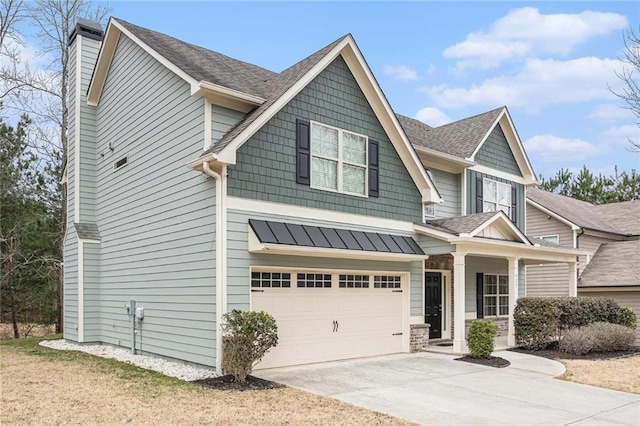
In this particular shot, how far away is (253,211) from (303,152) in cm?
182

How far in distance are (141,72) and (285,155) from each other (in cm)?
470

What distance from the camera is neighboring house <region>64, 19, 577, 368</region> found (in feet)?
35.1

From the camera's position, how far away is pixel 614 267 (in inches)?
837

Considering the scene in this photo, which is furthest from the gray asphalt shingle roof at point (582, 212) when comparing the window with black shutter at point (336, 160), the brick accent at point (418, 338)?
the window with black shutter at point (336, 160)

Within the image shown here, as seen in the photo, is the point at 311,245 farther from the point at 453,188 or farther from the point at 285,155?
the point at 453,188

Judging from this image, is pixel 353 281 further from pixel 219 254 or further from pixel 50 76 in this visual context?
pixel 50 76

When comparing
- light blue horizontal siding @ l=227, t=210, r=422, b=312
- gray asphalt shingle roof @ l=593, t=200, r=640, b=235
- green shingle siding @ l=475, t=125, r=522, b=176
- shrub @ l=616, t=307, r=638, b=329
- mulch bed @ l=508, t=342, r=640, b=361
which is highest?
green shingle siding @ l=475, t=125, r=522, b=176

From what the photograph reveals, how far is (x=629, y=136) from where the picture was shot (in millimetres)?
10984

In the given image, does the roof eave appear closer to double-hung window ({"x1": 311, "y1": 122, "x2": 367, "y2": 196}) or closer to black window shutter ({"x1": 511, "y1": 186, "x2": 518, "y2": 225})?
double-hung window ({"x1": 311, "y1": 122, "x2": 367, "y2": 196})

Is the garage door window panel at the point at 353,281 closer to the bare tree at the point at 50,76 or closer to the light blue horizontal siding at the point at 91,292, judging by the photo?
the light blue horizontal siding at the point at 91,292

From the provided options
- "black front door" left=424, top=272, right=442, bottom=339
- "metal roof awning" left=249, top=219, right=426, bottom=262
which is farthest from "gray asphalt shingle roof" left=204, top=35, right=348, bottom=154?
"black front door" left=424, top=272, right=442, bottom=339

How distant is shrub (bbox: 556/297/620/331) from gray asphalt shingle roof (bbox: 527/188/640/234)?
7.08m

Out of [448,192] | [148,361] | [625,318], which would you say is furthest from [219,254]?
[625,318]

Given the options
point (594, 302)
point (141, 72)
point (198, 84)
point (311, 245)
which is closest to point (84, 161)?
point (141, 72)
